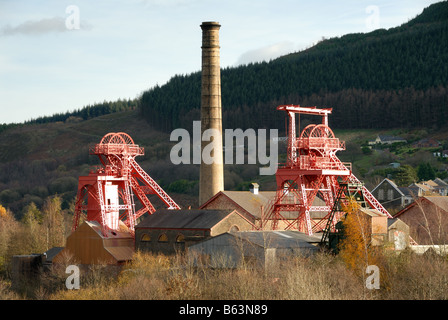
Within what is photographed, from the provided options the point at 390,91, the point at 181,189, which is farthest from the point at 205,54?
the point at 390,91

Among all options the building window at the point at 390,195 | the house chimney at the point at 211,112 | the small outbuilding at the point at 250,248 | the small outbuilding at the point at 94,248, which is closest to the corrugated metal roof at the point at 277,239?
the small outbuilding at the point at 250,248

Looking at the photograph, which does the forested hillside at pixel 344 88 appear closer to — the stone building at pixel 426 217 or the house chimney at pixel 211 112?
the house chimney at pixel 211 112

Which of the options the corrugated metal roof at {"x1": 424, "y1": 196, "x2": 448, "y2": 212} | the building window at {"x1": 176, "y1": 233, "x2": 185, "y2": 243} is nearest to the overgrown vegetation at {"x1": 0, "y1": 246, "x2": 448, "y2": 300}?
the building window at {"x1": 176, "y1": 233, "x2": 185, "y2": 243}

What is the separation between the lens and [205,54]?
63.7 meters

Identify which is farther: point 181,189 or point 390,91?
point 390,91

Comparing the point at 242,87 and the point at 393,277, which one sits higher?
the point at 242,87

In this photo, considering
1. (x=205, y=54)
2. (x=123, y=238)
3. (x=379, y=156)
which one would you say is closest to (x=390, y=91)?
(x=379, y=156)

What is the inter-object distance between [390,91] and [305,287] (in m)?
116

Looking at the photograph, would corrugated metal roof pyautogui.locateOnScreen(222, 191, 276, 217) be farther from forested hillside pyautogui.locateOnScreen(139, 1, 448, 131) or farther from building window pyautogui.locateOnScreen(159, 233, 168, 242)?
forested hillside pyautogui.locateOnScreen(139, 1, 448, 131)

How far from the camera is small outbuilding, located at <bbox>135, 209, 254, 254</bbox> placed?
50188mm
